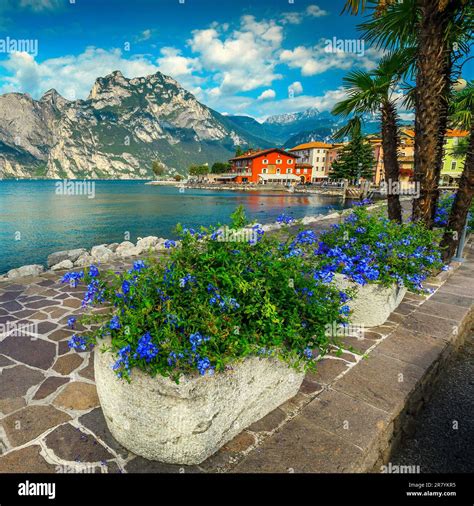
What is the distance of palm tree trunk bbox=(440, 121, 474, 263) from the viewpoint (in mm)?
5492

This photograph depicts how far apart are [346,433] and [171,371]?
4.79ft

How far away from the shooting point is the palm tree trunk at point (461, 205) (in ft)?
18.0

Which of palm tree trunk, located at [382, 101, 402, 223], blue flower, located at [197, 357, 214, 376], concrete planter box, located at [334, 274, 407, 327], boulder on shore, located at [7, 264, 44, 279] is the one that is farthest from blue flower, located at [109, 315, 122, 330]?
palm tree trunk, located at [382, 101, 402, 223]

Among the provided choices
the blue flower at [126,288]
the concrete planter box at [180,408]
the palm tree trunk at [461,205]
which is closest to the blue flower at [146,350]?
the concrete planter box at [180,408]

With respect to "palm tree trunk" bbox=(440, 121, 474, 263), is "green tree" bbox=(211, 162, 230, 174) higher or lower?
higher

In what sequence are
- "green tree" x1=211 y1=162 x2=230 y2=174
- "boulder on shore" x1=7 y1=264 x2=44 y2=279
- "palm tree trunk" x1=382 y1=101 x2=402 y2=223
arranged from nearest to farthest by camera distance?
"palm tree trunk" x1=382 y1=101 x2=402 y2=223 → "boulder on shore" x1=7 y1=264 x2=44 y2=279 → "green tree" x1=211 y1=162 x2=230 y2=174

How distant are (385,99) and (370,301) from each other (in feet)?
16.4

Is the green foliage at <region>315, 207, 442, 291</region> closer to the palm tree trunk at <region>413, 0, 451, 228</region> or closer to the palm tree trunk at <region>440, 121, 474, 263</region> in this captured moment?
the palm tree trunk at <region>413, 0, 451, 228</region>

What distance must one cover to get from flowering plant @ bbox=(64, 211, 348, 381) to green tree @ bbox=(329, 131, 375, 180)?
54.2m

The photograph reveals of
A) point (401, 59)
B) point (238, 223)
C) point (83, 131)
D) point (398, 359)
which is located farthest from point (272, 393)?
point (83, 131)

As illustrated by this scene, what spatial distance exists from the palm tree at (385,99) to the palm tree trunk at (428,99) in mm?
808

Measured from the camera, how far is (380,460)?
7.69 feet

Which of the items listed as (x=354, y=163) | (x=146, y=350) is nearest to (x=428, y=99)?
(x=146, y=350)

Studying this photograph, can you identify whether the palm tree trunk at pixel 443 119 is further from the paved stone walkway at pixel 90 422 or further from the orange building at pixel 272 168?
the orange building at pixel 272 168
